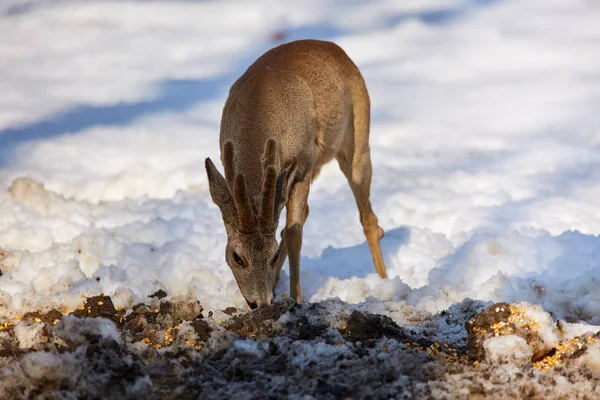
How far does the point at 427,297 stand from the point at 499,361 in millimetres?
2490

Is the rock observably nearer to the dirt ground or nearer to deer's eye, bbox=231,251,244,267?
the dirt ground

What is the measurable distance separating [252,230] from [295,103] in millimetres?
1636

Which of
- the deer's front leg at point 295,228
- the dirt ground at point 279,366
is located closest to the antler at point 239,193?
the dirt ground at point 279,366

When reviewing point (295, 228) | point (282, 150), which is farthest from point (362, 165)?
point (282, 150)

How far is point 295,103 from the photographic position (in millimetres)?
7668

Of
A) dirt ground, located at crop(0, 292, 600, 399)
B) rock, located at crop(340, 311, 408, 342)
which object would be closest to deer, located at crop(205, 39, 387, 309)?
dirt ground, located at crop(0, 292, 600, 399)

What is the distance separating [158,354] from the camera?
4668 millimetres

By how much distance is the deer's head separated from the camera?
253 inches

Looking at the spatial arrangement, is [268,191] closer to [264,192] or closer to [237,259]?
[264,192]

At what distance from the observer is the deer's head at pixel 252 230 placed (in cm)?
641

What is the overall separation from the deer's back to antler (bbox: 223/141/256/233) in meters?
0.27

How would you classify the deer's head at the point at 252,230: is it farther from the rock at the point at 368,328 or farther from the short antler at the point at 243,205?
the rock at the point at 368,328

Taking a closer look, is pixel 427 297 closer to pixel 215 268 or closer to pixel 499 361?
pixel 215 268

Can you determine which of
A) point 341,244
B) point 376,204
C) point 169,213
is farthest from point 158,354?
point 376,204
